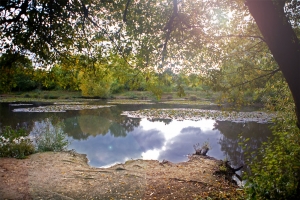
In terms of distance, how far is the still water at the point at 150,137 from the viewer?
11.3 metres

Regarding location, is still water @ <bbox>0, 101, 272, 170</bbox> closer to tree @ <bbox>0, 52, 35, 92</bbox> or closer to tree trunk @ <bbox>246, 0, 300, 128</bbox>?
tree @ <bbox>0, 52, 35, 92</bbox>

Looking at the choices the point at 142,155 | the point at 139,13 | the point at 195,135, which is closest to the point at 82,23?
the point at 139,13

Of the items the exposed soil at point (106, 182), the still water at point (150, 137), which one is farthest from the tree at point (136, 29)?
the still water at point (150, 137)

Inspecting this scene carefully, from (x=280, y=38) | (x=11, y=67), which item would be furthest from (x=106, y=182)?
(x=280, y=38)

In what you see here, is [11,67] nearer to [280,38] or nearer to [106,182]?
[106,182]

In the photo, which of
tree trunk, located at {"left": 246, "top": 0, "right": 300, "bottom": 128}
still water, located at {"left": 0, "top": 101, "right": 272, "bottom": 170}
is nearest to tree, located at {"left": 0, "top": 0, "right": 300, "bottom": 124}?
tree trunk, located at {"left": 246, "top": 0, "right": 300, "bottom": 128}

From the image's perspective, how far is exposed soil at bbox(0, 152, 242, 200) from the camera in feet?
18.0

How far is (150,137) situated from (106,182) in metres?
8.88

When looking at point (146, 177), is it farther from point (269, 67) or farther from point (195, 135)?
point (195, 135)

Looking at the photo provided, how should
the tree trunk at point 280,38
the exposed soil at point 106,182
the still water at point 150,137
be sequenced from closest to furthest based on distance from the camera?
the tree trunk at point 280,38 → the exposed soil at point 106,182 → the still water at point 150,137

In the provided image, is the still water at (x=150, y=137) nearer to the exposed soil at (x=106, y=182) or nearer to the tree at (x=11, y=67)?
the exposed soil at (x=106, y=182)

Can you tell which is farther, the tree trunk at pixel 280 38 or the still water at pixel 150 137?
the still water at pixel 150 137

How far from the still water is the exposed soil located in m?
2.36

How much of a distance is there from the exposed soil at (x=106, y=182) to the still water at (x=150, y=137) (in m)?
2.36
